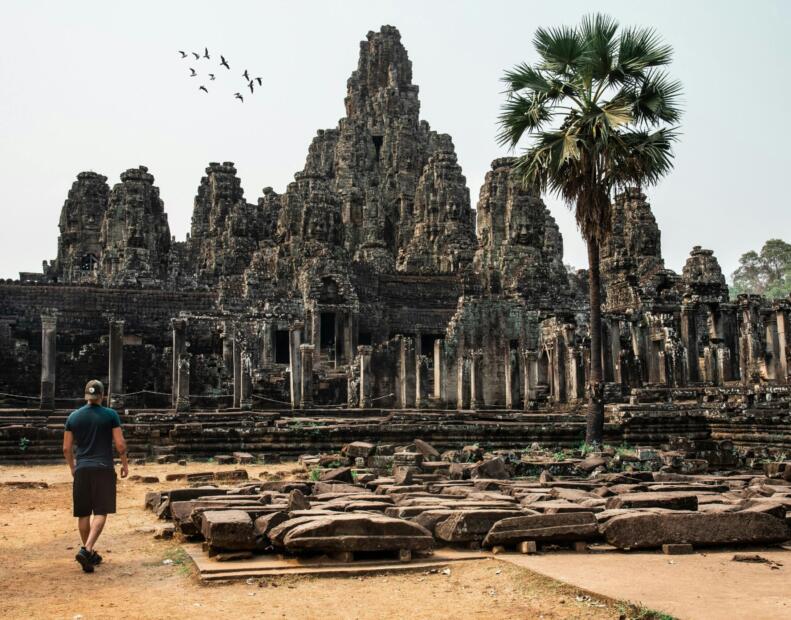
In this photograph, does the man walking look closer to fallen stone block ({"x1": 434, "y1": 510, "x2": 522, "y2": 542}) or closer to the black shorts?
the black shorts

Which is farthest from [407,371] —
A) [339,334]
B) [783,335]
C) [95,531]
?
[95,531]

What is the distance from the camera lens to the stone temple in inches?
779

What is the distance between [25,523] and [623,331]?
93.5 ft

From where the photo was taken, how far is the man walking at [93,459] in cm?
761

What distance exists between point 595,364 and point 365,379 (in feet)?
41.4

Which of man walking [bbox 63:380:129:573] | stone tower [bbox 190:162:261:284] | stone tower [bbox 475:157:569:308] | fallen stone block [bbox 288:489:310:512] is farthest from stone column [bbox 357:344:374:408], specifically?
man walking [bbox 63:380:129:573]

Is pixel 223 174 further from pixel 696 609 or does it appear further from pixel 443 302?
pixel 696 609

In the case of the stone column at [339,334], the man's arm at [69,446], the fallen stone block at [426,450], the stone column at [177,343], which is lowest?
the fallen stone block at [426,450]

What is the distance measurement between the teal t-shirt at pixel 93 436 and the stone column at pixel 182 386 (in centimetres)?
1668

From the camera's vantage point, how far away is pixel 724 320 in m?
34.5

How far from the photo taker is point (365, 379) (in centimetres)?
2867

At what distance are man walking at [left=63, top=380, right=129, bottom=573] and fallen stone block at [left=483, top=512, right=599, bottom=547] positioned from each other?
308 cm

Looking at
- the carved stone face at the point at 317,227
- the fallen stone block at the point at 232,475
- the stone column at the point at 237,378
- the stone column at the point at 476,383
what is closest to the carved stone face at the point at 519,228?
the carved stone face at the point at 317,227

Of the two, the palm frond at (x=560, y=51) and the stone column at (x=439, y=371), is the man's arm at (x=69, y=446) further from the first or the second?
the stone column at (x=439, y=371)
